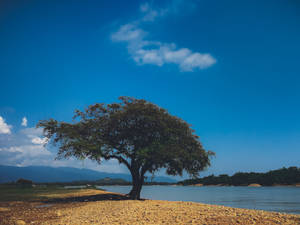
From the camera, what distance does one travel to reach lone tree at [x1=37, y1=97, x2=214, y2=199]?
86.2 feet

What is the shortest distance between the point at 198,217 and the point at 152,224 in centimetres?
300

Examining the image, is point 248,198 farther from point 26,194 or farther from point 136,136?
point 26,194

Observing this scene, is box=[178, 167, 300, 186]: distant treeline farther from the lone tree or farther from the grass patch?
the lone tree

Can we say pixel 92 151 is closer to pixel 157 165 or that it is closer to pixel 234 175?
pixel 157 165

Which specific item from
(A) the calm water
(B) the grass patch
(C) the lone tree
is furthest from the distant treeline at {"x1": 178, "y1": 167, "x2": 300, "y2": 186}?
(C) the lone tree

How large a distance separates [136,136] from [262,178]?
115870mm

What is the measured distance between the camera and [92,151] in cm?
2561

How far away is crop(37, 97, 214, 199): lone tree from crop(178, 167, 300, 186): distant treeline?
92.6 metres

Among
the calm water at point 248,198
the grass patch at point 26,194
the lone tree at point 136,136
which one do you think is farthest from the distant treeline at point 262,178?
the lone tree at point 136,136

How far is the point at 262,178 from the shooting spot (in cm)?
12431

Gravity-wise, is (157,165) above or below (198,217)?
above

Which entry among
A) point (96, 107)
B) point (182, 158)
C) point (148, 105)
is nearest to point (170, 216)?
point (182, 158)

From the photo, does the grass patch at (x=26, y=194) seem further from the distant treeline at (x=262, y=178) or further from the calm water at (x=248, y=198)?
the distant treeline at (x=262, y=178)

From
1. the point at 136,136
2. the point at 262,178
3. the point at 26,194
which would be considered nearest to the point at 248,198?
the point at 136,136
